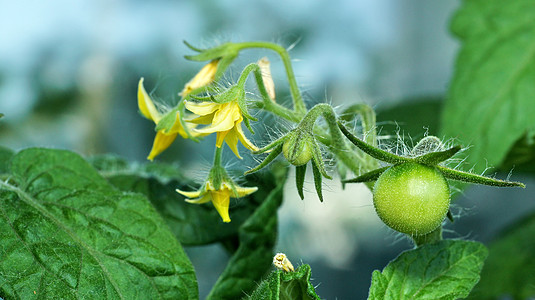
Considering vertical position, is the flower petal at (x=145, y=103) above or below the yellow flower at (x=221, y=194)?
above

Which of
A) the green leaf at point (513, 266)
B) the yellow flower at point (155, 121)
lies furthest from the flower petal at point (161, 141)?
the green leaf at point (513, 266)

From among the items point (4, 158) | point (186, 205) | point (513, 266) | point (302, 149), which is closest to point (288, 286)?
point (302, 149)

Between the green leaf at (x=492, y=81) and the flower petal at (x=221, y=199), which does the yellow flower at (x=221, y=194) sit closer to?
the flower petal at (x=221, y=199)

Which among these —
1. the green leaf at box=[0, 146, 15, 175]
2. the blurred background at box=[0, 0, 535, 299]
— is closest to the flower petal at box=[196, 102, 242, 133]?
the green leaf at box=[0, 146, 15, 175]

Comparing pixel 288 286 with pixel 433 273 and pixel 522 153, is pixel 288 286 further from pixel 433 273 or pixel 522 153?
pixel 522 153

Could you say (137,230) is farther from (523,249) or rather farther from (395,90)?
(395,90)

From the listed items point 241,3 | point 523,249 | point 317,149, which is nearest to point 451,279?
point 317,149

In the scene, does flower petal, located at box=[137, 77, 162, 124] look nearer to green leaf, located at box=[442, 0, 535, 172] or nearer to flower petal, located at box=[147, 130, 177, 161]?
flower petal, located at box=[147, 130, 177, 161]
